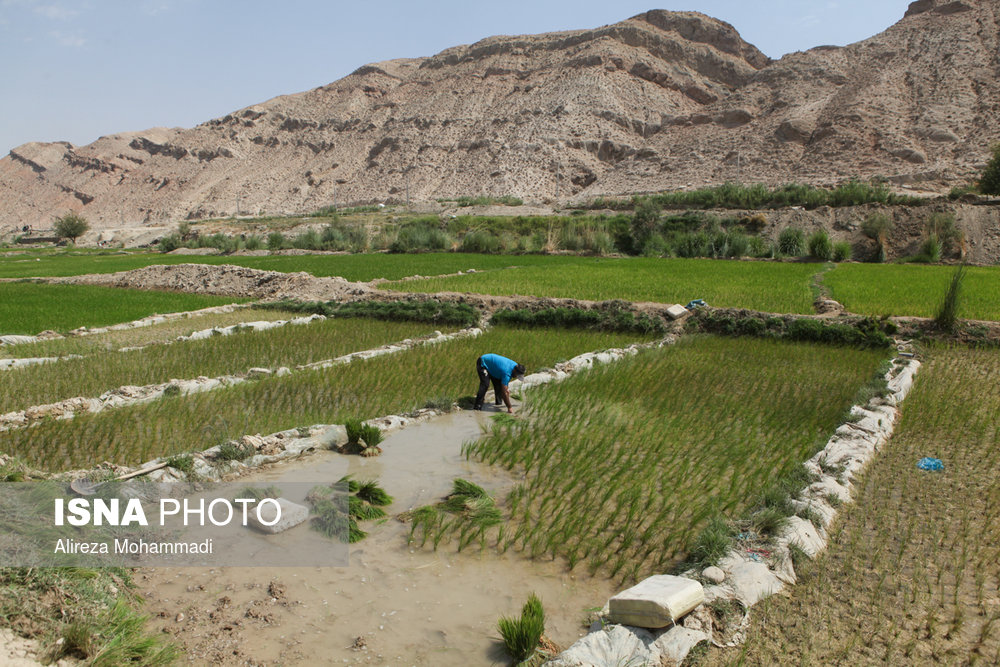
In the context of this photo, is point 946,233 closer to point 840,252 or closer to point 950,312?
point 840,252

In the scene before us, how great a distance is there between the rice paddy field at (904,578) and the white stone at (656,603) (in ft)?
0.98

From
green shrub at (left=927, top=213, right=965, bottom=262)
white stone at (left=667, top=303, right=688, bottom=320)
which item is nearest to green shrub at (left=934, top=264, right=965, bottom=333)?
white stone at (left=667, top=303, right=688, bottom=320)

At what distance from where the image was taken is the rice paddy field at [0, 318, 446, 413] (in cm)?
888

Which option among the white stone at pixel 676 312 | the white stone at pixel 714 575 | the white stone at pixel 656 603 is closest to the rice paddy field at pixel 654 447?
the white stone at pixel 714 575

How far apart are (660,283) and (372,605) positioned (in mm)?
16129

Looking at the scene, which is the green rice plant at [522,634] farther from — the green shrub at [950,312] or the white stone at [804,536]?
the green shrub at [950,312]

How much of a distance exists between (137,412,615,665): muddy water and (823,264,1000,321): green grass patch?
11.9 m

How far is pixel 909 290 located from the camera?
17.0 meters

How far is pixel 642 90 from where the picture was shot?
278 ft

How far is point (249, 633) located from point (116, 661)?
0.67 m

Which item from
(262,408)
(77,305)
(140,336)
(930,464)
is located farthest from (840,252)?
(77,305)

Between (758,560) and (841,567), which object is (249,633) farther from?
(841,567)

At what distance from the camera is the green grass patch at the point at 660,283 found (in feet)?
52.3

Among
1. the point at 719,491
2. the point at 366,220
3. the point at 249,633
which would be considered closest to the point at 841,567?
the point at 719,491
